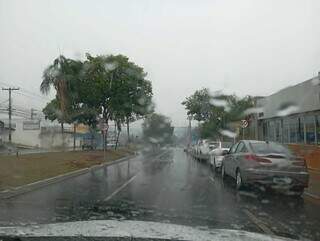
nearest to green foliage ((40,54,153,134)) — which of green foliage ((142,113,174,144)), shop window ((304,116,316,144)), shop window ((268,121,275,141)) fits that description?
shop window ((268,121,275,141))

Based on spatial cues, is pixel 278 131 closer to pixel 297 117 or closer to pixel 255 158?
pixel 297 117

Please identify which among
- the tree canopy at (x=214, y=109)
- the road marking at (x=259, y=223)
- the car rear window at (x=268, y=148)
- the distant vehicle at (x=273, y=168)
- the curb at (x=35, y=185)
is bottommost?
the road marking at (x=259, y=223)

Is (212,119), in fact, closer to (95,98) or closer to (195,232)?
(95,98)

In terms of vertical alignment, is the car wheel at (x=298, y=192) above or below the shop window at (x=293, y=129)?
below

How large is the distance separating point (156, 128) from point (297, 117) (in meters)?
71.9

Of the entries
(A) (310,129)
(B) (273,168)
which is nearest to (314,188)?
(B) (273,168)

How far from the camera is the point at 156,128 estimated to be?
332 ft

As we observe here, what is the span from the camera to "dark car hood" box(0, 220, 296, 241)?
→ 176 inches

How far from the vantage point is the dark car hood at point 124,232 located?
4.48 m

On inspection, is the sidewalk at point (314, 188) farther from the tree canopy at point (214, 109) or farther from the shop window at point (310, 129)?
the tree canopy at point (214, 109)

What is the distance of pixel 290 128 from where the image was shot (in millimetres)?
31344

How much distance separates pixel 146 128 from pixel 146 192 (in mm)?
82364

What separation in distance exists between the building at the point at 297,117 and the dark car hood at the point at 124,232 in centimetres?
2015

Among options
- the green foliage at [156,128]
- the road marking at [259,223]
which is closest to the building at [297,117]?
the road marking at [259,223]
